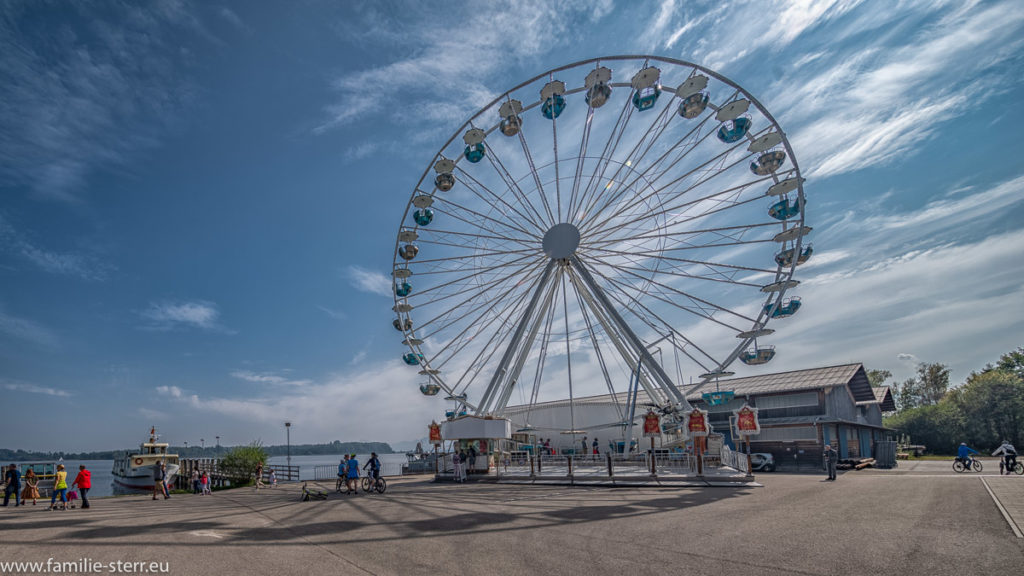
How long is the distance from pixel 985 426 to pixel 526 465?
44026mm

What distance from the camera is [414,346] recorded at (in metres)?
31.0

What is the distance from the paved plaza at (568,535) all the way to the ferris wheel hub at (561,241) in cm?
1320

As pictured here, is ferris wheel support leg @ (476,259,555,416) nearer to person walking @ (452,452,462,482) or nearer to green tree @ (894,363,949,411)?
person walking @ (452,452,462,482)

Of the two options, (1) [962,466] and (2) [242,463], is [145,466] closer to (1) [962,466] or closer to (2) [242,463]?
(2) [242,463]

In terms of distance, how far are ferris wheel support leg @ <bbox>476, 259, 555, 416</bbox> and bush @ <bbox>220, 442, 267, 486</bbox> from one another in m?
15.5

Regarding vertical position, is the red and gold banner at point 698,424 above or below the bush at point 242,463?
above

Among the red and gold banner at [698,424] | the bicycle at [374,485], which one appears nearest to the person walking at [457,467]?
the bicycle at [374,485]

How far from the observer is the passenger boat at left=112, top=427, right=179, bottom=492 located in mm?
34562

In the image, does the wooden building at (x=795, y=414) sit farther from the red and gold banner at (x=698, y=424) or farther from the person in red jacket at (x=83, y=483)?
the person in red jacket at (x=83, y=483)

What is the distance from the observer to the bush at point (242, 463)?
33.2 m

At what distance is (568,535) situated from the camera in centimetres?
1016

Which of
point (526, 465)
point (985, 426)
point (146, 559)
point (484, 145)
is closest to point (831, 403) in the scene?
point (526, 465)

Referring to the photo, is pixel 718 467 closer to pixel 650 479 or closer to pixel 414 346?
pixel 650 479

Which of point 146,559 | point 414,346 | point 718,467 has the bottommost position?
point 718,467
